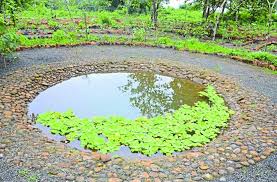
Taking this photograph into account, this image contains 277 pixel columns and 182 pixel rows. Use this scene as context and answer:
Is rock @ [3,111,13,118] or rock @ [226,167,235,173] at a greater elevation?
rock @ [3,111,13,118]

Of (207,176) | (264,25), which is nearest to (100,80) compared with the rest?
(207,176)

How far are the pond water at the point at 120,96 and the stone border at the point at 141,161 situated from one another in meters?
0.67

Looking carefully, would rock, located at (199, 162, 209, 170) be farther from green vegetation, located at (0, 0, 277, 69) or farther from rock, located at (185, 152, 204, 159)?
green vegetation, located at (0, 0, 277, 69)

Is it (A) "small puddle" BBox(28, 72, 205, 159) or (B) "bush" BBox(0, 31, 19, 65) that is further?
(B) "bush" BBox(0, 31, 19, 65)

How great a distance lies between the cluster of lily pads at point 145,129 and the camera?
685 centimetres

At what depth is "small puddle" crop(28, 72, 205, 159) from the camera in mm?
8664

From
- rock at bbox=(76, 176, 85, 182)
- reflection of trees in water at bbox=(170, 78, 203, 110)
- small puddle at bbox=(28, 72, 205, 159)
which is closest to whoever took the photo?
rock at bbox=(76, 176, 85, 182)

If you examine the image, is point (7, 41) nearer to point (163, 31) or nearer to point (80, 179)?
point (80, 179)

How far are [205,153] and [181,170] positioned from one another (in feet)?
2.65

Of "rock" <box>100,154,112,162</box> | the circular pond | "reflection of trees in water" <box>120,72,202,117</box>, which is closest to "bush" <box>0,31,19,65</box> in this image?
the circular pond

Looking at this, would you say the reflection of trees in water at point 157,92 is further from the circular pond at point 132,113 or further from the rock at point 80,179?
the rock at point 80,179

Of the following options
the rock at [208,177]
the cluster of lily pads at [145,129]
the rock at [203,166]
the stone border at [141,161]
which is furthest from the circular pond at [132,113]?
the rock at [208,177]

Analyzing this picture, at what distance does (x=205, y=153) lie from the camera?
638 cm

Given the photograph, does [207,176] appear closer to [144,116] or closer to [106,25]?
[144,116]
